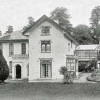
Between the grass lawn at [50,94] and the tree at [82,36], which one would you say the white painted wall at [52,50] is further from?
the tree at [82,36]

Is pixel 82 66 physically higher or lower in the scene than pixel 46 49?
→ lower

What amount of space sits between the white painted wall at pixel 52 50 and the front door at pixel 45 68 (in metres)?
A: 0.57

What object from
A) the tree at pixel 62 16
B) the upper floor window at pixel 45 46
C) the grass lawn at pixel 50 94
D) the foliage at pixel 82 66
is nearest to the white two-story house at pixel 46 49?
the upper floor window at pixel 45 46

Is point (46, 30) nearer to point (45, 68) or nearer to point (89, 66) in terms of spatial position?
point (45, 68)

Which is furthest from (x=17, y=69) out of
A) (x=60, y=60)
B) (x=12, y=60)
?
(x=60, y=60)

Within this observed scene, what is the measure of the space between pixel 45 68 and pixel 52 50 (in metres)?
2.66

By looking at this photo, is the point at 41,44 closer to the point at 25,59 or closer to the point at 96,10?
the point at 25,59

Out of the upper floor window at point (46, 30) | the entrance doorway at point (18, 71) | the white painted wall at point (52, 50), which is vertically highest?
the upper floor window at point (46, 30)

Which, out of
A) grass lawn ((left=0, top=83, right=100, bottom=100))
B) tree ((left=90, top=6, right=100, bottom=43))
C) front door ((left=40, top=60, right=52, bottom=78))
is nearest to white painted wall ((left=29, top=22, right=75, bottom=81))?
front door ((left=40, top=60, right=52, bottom=78))

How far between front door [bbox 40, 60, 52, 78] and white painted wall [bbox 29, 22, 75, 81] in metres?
0.57

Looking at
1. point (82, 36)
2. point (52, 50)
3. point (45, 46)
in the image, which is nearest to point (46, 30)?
point (45, 46)

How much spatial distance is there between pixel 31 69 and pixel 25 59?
145 inches

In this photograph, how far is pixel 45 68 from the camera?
1597 inches

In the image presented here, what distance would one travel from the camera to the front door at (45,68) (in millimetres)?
40312
